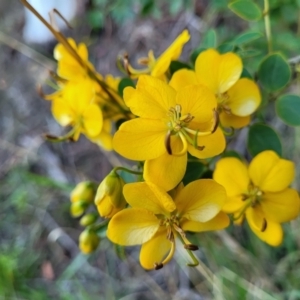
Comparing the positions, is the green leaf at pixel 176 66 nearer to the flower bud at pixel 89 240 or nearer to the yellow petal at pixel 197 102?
the yellow petal at pixel 197 102

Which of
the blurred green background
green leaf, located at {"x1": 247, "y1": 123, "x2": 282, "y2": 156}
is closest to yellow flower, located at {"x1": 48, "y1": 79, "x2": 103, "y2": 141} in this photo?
green leaf, located at {"x1": 247, "y1": 123, "x2": 282, "y2": 156}

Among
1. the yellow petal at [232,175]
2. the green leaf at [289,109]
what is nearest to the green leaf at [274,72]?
the green leaf at [289,109]

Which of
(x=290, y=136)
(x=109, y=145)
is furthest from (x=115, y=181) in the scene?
(x=290, y=136)

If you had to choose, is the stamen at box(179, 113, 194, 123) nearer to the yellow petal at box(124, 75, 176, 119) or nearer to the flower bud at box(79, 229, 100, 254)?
the yellow petal at box(124, 75, 176, 119)

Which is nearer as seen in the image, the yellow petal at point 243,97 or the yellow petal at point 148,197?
the yellow petal at point 148,197

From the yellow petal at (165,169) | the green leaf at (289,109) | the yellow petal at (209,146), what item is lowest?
the green leaf at (289,109)

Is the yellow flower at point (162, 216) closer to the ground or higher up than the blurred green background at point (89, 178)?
higher up
